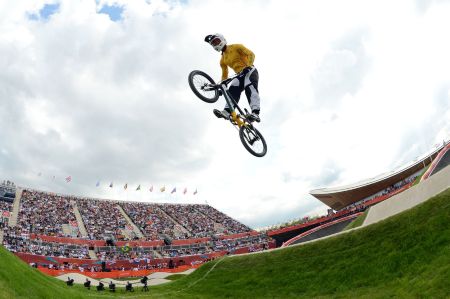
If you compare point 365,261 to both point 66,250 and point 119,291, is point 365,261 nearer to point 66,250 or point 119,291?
point 119,291

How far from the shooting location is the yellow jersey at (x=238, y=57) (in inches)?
480

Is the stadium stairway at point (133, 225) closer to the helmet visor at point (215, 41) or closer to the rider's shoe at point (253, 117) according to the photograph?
the rider's shoe at point (253, 117)

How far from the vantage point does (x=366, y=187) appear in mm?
61094

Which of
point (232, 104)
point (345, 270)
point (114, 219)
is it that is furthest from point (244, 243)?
point (232, 104)

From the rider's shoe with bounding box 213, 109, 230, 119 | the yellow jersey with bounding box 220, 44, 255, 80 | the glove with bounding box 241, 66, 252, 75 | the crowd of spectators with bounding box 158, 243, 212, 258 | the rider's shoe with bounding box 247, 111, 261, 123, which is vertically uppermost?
the yellow jersey with bounding box 220, 44, 255, 80

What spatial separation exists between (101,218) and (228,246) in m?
21.9

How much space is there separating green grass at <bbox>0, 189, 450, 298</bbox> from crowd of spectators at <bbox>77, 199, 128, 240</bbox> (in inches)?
1219

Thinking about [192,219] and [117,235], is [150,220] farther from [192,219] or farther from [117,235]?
[117,235]

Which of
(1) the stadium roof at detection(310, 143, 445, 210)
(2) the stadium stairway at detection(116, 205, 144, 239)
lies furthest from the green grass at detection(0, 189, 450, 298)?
(1) the stadium roof at detection(310, 143, 445, 210)

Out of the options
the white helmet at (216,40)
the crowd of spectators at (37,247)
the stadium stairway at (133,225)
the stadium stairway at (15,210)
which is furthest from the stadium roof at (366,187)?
the white helmet at (216,40)

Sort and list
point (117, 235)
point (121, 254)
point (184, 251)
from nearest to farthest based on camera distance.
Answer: point (121, 254)
point (184, 251)
point (117, 235)

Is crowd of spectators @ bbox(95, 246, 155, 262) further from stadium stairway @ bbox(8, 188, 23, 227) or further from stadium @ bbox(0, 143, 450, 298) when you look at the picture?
stadium stairway @ bbox(8, 188, 23, 227)

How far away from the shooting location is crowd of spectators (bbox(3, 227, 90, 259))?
3848 centimetres

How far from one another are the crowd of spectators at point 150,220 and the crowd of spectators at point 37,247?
35.8 ft
